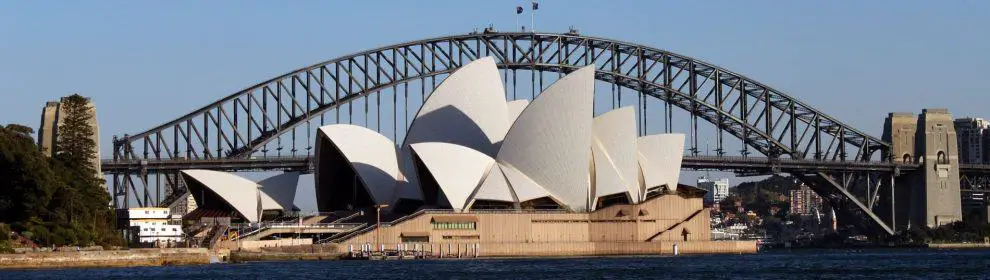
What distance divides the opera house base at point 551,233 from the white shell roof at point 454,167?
126 centimetres

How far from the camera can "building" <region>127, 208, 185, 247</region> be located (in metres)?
95.5

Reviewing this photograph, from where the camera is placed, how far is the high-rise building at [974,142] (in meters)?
187

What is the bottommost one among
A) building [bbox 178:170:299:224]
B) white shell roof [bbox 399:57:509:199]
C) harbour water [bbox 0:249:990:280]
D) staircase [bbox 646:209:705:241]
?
harbour water [bbox 0:249:990:280]

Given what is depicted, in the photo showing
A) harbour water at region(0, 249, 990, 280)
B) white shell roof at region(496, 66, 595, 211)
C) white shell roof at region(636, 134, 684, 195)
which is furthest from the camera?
white shell roof at region(636, 134, 684, 195)

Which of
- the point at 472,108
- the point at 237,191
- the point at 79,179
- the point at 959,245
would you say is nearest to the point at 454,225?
the point at 472,108

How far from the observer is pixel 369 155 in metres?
107

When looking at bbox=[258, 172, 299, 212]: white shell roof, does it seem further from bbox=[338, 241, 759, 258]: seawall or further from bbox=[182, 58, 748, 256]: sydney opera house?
bbox=[338, 241, 759, 258]: seawall

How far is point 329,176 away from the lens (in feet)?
362

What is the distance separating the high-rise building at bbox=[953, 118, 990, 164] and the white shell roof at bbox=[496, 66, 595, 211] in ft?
303

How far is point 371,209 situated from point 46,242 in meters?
27.1

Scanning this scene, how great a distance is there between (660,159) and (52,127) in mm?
36283

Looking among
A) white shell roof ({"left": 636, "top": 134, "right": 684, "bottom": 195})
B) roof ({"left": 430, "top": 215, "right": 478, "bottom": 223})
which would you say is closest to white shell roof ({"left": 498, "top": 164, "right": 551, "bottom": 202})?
roof ({"left": 430, "top": 215, "right": 478, "bottom": 223})

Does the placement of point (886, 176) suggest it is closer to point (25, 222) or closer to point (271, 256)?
point (271, 256)

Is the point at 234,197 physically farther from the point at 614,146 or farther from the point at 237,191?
the point at 614,146
